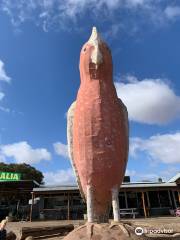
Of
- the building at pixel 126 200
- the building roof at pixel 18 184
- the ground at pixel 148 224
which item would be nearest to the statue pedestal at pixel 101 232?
the ground at pixel 148 224

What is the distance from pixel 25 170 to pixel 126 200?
19680 mm

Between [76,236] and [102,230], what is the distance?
494 mm

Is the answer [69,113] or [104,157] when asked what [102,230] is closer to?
[104,157]

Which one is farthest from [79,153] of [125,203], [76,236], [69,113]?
[125,203]

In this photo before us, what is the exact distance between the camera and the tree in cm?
4066

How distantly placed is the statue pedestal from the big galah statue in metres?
0.72

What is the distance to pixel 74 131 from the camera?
7016mm

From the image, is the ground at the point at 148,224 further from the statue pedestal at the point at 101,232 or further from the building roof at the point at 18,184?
the building roof at the point at 18,184

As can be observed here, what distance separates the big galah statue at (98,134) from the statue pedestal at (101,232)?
72 centimetres

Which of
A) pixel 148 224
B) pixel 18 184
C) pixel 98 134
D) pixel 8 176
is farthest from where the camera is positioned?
pixel 8 176

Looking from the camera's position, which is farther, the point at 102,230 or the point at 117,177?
the point at 117,177

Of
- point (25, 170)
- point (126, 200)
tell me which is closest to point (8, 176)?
point (126, 200)

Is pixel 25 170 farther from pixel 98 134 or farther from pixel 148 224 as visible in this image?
pixel 98 134

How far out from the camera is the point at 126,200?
27094 millimetres
